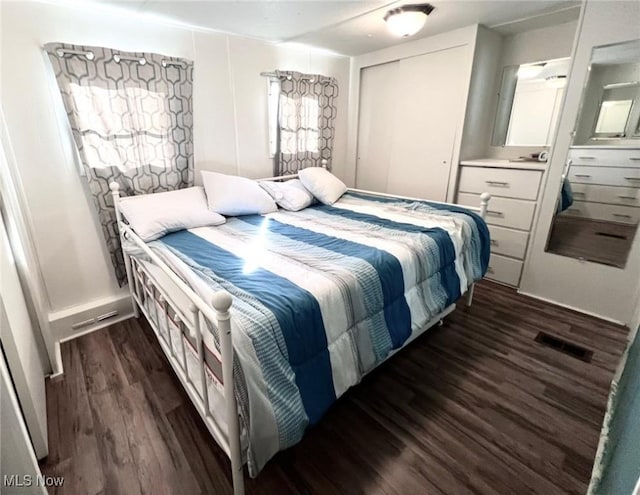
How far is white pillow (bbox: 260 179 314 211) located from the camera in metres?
2.49

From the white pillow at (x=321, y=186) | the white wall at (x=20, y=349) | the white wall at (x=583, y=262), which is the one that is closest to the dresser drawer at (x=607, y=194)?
the white wall at (x=583, y=262)

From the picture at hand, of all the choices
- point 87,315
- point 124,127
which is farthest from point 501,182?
point 87,315

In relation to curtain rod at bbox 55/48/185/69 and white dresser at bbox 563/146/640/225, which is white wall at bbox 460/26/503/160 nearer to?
white dresser at bbox 563/146/640/225

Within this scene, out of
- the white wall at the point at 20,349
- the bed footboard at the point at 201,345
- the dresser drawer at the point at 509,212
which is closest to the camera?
the bed footboard at the point at 201,345

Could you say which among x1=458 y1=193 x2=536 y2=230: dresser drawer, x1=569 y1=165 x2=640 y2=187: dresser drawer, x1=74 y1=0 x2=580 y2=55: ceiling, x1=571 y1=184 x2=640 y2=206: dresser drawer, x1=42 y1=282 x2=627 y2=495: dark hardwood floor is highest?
x1=74 y1=0 x2=580 y2=55: ceiling

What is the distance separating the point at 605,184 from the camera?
2.22 metres

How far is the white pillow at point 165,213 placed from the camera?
1828mm

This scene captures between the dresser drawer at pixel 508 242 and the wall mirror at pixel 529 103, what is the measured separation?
83 centimetres

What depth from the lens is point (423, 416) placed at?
1.50 m

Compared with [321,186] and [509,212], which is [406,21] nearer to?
[321,186]

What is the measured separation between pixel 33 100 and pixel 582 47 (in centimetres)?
359

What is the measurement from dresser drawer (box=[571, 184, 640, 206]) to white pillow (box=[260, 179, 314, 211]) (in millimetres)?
2092

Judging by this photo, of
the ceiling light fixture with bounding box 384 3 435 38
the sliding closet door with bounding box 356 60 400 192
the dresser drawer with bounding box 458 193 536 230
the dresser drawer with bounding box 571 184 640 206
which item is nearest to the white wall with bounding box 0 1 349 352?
the sliding closet door with bounding box 356 60 400 192

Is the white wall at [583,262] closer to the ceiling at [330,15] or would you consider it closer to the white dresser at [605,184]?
the white dresser at [605,184]
